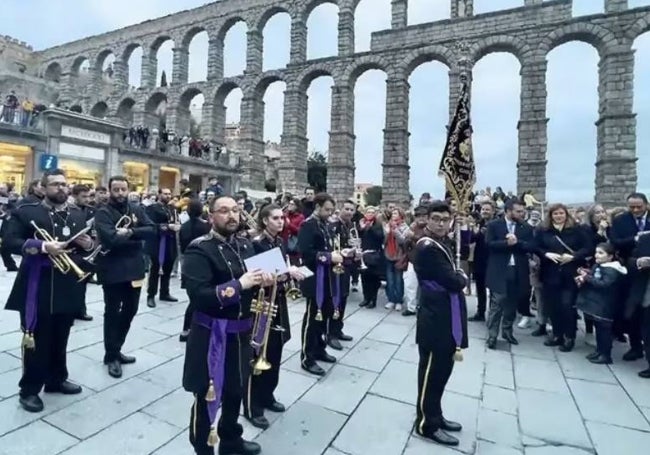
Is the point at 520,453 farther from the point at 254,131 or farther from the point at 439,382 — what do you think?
the point at 254,131

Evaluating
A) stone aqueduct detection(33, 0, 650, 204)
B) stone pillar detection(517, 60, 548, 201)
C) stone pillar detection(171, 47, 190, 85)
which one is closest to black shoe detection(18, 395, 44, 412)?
stone aqueduct detection(33, 0, 650, 204)

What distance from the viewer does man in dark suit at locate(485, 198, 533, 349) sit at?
5938 millimetres

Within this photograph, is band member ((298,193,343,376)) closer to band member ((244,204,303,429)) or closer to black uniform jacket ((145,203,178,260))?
band member ((244,204,303,429))

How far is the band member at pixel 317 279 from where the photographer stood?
4.71 metres

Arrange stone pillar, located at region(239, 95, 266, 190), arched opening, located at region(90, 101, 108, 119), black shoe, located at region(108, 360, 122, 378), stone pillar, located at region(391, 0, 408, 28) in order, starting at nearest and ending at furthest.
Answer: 1. black shoe, located at region(108, 360, 122, 378)
2. stone pillar, located at region(391, 0, 408, 28)
3. stone pillar, located at region(239, 95, 266, 190)
4. arched opening, located at region(90, 101, 108, 119)

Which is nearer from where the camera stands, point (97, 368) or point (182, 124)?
point (97, 368)

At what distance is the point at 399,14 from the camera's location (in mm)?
27781

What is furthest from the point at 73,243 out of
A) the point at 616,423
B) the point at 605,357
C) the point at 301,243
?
the point at 605,357

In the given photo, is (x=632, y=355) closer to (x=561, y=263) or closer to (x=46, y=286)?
(x=561, y=263)

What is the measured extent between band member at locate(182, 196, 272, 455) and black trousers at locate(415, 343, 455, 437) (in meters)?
1.56

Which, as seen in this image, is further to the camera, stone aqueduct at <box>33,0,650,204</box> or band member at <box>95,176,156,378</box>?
stone aqueduct at <box>33,0,650,204</box>

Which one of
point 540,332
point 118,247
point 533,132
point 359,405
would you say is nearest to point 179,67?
point 533,132

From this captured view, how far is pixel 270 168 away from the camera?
55281mm

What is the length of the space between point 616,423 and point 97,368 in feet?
18.1
